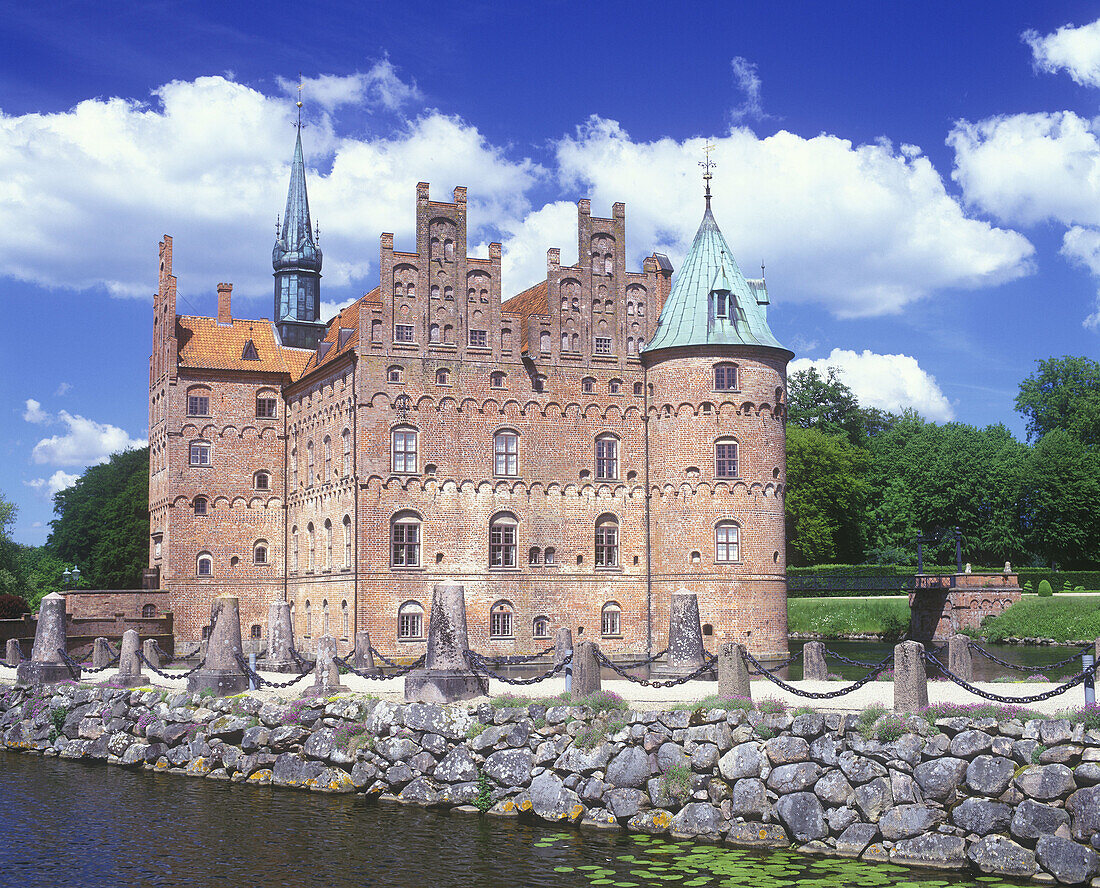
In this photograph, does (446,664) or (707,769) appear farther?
(446,664)

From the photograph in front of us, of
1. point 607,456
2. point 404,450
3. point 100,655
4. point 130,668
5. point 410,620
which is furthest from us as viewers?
point 607,456

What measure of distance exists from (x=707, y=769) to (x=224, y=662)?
11.9m

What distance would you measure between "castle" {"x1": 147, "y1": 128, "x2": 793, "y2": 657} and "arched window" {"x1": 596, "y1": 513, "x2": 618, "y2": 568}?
0.21ft

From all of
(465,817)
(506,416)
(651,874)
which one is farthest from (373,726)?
(506,416)

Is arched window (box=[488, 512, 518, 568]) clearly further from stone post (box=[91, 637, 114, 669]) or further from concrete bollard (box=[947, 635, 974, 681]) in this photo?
concrete bollard (box=[947, 635, 974, 681])

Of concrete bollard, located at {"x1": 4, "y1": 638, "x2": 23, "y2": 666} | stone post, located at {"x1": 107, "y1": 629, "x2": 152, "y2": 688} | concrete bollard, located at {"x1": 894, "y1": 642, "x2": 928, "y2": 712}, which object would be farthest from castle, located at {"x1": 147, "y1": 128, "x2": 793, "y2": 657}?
concrete bollard, located at {"x1": 894, "y1": 642, "x2": 928, "y2": 712}

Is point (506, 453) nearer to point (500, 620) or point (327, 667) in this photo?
point (500, 620)

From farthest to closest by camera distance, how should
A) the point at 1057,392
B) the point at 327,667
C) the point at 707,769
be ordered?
the point at 1057,392 → the point at 327,667 → the point at 707,769

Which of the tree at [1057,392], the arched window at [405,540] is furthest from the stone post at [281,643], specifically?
the tree at [1057,392]

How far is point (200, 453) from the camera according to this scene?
4831cm

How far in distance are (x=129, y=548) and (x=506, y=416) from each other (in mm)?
25950

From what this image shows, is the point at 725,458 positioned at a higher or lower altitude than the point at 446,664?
higher

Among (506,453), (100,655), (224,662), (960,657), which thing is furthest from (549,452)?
(960,657)

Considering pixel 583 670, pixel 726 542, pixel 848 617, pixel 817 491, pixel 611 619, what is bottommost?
Answer: pixel 848 617
